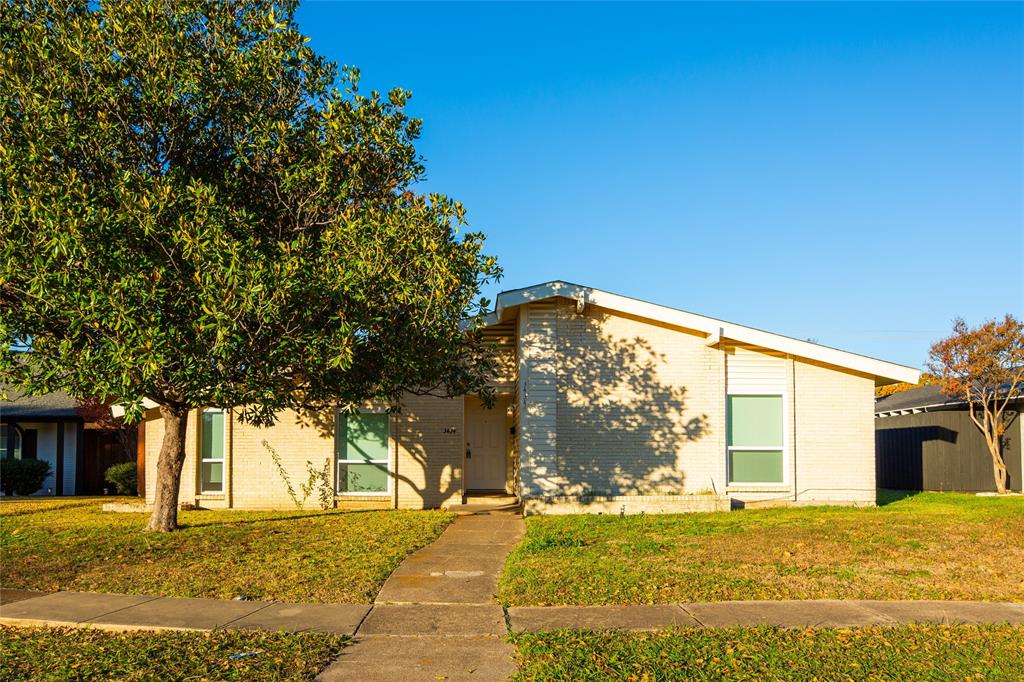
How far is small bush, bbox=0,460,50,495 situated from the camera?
2558 cm

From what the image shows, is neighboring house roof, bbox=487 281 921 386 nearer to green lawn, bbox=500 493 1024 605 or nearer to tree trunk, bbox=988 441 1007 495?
green lawn, bbox=500 493 1024 605

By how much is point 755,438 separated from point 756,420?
14.4 inches

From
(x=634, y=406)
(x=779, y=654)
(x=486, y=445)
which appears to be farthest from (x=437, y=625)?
(x=486, y=445)

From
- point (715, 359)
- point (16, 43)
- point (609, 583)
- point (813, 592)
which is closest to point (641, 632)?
point (609, 583)

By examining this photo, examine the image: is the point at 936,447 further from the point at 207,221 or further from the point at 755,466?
the point at 207,221

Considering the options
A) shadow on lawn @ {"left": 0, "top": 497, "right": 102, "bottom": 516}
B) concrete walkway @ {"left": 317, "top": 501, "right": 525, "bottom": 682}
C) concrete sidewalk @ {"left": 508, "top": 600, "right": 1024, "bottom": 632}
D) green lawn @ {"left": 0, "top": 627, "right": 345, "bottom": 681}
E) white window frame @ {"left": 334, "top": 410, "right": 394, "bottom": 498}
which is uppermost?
white window frame @ {"left": 334, "top": 410, "right": 394, "bottom": 498}

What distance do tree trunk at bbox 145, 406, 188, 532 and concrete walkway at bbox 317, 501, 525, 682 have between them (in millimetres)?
4576

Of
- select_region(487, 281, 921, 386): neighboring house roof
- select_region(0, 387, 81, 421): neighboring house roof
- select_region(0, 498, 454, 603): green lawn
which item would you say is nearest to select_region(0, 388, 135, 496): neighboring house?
select_region(0, 387, 81, 421): neighboring house roof

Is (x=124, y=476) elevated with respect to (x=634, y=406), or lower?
lower

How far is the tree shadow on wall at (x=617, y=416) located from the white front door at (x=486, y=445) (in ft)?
13.2

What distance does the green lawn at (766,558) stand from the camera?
918cm

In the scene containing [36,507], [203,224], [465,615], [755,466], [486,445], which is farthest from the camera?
[486,445]

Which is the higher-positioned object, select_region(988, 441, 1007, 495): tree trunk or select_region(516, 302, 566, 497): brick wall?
select_region(516, 302, 566, 497): brick wall

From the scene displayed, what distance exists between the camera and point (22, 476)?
2578 centimetres
